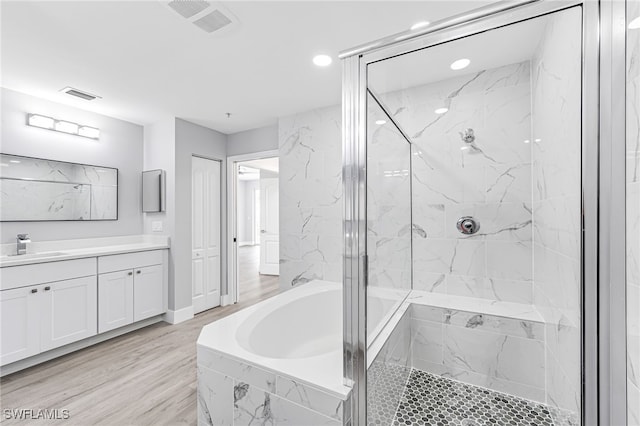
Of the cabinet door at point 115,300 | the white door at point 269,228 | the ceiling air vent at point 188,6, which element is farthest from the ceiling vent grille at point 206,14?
the white door at point 269,228

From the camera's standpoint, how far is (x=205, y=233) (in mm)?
3605

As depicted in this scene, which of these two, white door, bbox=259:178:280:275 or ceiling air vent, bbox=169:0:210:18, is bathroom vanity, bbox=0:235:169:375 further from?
white door, bbox=259:178:280:275

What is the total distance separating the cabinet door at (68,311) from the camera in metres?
2.25

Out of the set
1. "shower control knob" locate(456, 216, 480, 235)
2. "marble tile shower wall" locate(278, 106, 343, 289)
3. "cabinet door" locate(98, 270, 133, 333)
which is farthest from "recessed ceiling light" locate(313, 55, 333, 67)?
"cabinet door" locate(98, 270, 133, 333)

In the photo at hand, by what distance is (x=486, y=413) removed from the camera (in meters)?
1.70

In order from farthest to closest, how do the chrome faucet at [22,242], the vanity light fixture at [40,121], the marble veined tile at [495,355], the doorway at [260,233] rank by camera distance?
the doorway at [260,233], the vanity light fixture at [40,121], the chrome faucet at [22,242], the marble veined tile at [495,355]

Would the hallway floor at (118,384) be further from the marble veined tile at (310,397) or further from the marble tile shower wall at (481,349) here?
the marble tile shower wall at (481,349)

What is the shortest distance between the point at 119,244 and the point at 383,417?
10.7 ft

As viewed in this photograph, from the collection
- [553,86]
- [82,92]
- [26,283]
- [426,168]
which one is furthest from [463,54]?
[26,283]

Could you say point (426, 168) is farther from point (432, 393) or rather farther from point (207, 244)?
point (207, 244)

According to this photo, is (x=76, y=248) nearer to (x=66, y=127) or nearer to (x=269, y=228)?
(x=66, y=127)

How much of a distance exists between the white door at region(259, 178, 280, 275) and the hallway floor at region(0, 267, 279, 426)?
2.92 metres

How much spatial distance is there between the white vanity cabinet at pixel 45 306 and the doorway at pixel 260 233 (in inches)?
63.6

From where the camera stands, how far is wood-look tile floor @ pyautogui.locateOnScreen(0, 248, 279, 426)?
1.70m
